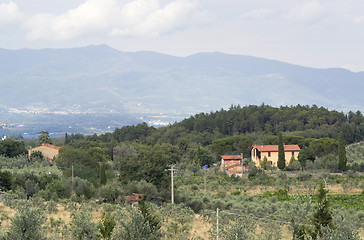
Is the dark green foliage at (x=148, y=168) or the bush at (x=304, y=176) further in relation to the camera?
the bush at (x=304, y=176)

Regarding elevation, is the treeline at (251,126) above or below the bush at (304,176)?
above

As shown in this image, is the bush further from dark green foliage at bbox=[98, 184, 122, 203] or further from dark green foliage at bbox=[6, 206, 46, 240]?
dark green foliage at bbox=[6, 206, 46, 240]

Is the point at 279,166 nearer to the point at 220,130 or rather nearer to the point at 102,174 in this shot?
the point at 102,174

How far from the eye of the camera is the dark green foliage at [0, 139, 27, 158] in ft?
166

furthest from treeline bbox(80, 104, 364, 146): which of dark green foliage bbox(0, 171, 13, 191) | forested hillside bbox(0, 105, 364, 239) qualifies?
dark green foliage bbox(0, 171, 13, 191)

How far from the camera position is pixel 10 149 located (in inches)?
2035

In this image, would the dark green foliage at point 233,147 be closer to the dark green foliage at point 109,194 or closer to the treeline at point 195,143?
the treeline at point 195,143

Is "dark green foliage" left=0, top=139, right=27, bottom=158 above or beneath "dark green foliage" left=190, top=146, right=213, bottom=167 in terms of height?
above

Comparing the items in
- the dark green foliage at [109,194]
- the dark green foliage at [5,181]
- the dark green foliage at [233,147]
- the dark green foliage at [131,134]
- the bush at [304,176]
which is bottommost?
the bush at [304,176]

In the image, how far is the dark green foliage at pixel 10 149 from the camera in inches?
1987

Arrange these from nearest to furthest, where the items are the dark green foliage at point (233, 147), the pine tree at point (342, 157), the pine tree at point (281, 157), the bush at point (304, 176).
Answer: the bush at point (304, 176) < the pine tree at point (342, 157) < the pine tree at point (281, 157) < the dark green foliage at point (233, 147)

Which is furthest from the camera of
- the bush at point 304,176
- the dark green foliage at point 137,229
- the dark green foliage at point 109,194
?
the bush at point 304,176

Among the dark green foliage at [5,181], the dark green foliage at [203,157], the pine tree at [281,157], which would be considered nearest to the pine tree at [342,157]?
the pine tree at [281,157]

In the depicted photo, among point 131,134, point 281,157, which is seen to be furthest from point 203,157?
point 131,134
